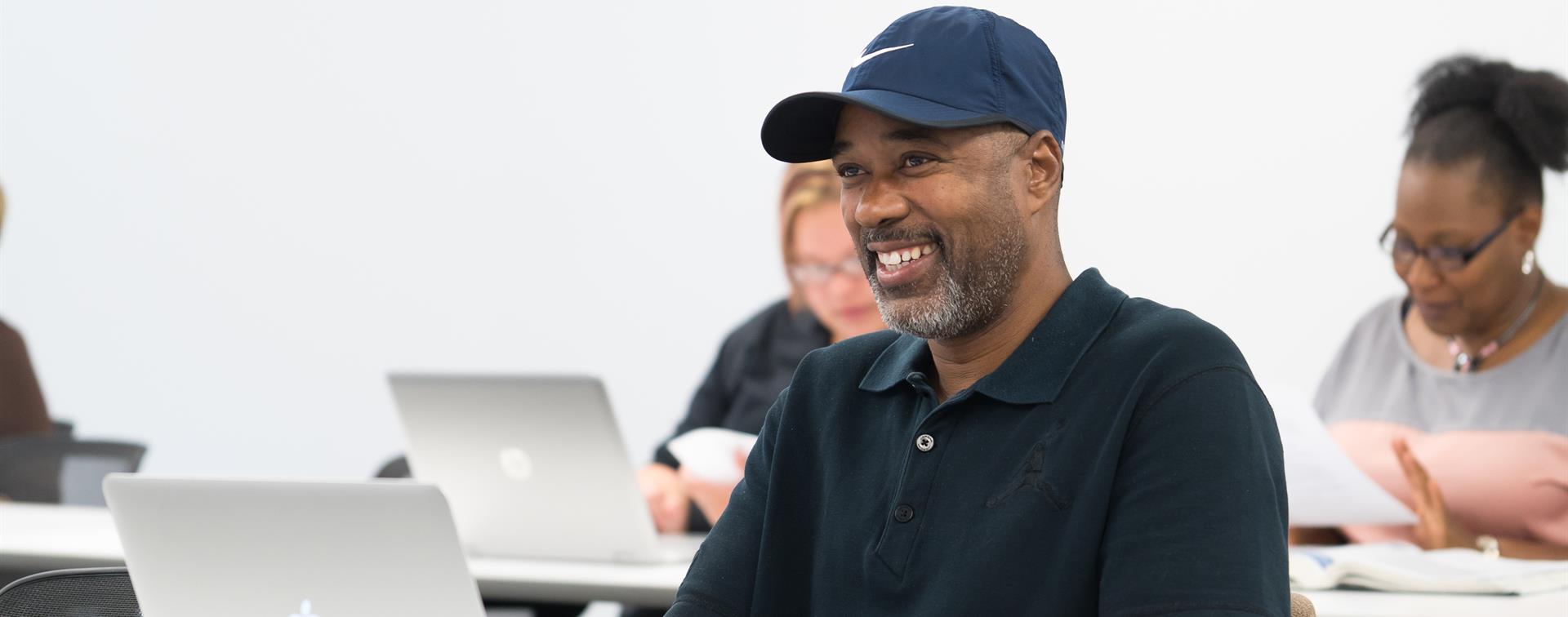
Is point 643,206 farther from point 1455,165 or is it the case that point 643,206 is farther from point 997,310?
point 997,310

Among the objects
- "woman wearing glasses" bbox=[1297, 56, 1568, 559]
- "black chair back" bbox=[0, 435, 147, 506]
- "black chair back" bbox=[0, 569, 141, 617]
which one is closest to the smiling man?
"black chair back" bbox=[0, 569, 141, 617]

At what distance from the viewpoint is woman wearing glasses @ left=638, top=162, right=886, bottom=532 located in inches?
124

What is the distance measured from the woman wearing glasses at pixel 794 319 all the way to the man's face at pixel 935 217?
1635 millimetres

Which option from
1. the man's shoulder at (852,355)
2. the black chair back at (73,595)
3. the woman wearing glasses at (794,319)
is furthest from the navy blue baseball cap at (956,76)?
the woman wearing glasses at (794,319)

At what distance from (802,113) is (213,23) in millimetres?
3938

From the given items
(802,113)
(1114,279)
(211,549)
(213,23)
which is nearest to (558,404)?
(211,549)

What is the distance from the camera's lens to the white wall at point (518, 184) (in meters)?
3.68

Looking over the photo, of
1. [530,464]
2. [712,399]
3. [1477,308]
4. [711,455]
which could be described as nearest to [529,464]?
[530,464]

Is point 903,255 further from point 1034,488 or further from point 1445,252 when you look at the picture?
point 1445,252

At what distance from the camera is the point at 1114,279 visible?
12.6 feet

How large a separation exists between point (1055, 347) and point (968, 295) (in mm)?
88

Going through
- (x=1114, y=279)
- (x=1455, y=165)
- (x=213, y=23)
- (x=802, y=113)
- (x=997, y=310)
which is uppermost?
(x=213, y=23)

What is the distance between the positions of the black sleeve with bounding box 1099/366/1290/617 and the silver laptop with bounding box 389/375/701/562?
46.9 inches

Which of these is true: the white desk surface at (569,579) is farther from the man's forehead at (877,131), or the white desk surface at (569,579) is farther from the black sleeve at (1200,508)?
the man's forehead at (877,131)
